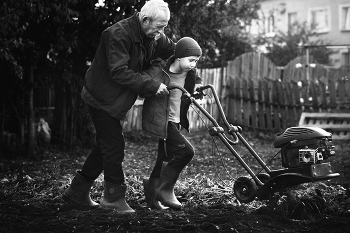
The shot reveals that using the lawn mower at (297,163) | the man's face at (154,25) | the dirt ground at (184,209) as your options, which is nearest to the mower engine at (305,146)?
the lawn mower at (297,163)

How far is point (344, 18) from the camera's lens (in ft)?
106

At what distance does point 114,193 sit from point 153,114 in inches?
31.1

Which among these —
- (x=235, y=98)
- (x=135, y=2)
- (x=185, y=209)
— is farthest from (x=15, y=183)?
(x=235, y=98)

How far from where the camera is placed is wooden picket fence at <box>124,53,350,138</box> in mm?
14812

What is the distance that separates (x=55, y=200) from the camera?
254 inches

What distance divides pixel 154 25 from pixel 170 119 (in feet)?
2.87

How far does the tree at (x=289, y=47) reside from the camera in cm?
2338

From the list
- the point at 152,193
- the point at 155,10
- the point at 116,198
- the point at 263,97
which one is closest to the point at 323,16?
the point at 263,97

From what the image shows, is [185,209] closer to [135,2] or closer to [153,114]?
[153,114]

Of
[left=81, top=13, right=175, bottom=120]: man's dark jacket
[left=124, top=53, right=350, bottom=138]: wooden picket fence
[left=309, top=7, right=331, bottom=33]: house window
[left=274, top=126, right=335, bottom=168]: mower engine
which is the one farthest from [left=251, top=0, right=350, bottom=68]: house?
A: [left=274, top=126, right=335, bottom=168]: mower engine

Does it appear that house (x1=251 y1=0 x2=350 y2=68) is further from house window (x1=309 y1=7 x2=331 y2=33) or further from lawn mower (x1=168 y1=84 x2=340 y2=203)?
lawn mower (x1=168 y1=84 x2=340 y2=203)

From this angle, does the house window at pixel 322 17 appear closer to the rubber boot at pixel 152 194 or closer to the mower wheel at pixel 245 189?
the rubber boot at pixel 152 194

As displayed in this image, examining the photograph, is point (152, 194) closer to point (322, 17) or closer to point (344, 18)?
point (344, 18)

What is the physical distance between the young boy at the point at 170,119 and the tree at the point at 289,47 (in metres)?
17.5
